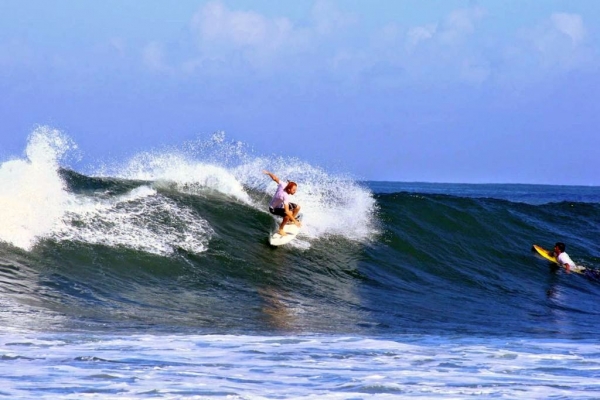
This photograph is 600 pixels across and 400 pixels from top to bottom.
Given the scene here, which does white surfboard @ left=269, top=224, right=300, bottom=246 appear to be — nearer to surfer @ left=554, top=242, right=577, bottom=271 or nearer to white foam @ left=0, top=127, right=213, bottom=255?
white foam @ left=0, top=127, right=213, bottom=255

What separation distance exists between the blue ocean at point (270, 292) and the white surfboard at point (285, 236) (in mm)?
201

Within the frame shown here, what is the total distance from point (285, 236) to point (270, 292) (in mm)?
2980

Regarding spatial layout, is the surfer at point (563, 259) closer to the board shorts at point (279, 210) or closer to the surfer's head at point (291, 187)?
the board shorts at point (279, 210)

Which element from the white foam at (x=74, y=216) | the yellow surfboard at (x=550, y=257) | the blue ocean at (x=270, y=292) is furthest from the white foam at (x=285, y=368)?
the yellow surfboard at (x=550, y=257)

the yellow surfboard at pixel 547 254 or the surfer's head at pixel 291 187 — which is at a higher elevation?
the surfer's head at pixel 291 187

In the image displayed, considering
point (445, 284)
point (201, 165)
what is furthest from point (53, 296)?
point (201, 165)

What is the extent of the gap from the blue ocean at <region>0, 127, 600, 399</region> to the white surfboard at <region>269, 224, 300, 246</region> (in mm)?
201

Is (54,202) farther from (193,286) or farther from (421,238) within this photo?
(421,238)

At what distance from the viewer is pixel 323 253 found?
1611 centimetres

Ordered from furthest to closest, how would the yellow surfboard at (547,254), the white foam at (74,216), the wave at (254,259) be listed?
the yellow surfboard at (547,254) → the white foam at (74,216) → the wave at (254,259)

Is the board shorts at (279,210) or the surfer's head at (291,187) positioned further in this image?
the board shorts at (279,210)

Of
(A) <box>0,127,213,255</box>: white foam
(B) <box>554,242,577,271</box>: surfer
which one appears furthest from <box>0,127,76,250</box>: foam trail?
(B) <box>554,242,577,271</box>: surfer

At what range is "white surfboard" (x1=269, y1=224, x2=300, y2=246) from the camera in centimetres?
1591

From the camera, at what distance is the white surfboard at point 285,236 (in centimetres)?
1591
